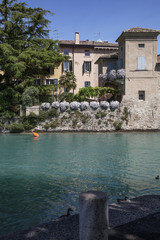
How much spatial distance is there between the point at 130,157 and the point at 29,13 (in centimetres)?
3079

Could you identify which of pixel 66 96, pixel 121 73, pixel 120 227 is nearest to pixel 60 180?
pixel 120 227

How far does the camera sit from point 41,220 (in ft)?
21.5

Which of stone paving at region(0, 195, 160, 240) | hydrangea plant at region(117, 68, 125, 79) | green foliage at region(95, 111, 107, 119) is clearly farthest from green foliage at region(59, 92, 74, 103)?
stone paving at region(0, 195, 160, 240)

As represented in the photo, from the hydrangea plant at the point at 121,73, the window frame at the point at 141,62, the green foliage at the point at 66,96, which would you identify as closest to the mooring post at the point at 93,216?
the hydrangea plant at the point at 121,73

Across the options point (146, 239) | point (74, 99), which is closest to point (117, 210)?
point (146, 239)

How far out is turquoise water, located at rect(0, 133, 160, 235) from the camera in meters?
7.24

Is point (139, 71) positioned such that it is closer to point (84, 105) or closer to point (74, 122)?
point (84, 105)

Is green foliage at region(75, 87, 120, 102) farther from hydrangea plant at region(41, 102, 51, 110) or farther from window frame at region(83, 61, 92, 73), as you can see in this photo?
window frame at region(83, 61, 92, 73)

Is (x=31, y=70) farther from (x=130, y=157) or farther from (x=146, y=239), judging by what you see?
(x=146, y=239)

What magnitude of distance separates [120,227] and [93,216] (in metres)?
1.23

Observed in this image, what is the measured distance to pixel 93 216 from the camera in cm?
334

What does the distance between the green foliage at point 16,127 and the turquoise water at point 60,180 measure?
631 inches

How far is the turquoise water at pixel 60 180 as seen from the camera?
7.24 metres

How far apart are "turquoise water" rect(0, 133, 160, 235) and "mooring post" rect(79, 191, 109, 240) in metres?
3.31
